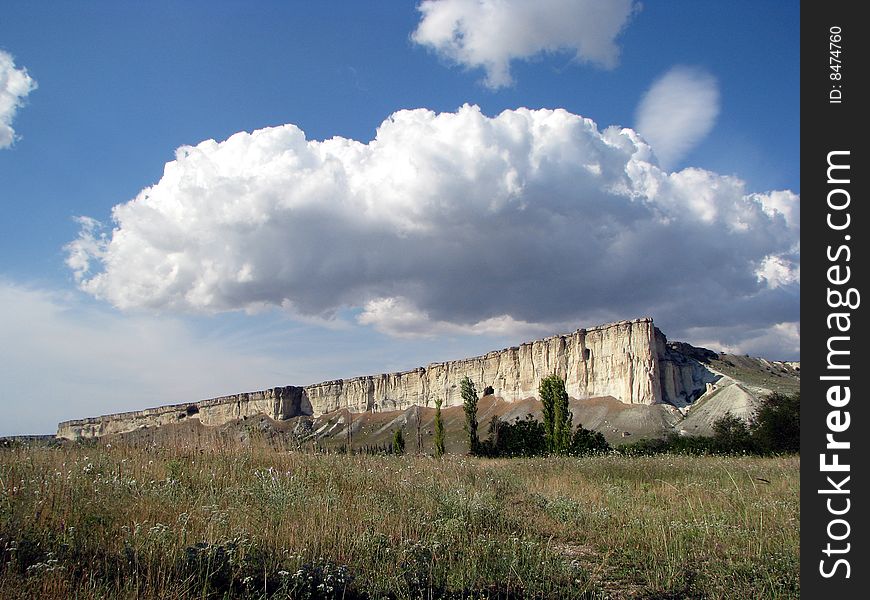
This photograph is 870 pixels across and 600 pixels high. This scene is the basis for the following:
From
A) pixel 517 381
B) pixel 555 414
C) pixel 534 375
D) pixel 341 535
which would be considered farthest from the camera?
pixel 517 381

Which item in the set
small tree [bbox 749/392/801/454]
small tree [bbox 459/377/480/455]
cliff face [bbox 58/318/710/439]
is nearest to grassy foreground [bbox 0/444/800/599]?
small tree [bbox 749/392/801/454]

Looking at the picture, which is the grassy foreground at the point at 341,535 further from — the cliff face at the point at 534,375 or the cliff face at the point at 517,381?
the cliff face at the point at 534,375

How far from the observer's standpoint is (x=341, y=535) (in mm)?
5305

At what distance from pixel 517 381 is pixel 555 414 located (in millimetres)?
72615

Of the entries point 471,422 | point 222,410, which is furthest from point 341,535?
point 222,410

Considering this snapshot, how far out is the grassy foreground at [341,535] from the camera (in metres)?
4.08

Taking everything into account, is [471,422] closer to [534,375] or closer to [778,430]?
[778,430]

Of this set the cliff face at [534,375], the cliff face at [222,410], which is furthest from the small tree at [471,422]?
the cliff face at [222,410]

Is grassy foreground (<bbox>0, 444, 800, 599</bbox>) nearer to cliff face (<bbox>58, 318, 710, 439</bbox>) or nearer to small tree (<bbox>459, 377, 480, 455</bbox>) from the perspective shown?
small tree (<bbox>459, 377, 480, 455</bbox>)

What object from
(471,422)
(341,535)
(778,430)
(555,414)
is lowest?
(471,422)

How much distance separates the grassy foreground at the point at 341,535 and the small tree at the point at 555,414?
3871 cm

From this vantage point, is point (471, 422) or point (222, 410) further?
point (222, 410)

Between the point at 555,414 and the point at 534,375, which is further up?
the point at 534,375

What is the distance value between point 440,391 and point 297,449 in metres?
128
